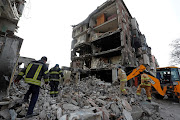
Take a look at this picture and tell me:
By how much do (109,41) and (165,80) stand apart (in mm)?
9666

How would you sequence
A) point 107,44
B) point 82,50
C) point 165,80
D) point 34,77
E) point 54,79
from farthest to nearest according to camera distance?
point 82,50 → point 107,44 → point 165,80 → point 54,79 → point 34,77

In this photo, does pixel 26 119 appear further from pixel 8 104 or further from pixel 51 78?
pixel 51 78

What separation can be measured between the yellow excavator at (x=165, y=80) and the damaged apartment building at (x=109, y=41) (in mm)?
4076

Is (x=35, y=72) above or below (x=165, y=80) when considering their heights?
above

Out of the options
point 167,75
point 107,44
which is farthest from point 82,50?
point 167,75

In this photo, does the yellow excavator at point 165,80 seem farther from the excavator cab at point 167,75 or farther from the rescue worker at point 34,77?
the rescue worker at point 34,77

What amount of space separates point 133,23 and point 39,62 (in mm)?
18400

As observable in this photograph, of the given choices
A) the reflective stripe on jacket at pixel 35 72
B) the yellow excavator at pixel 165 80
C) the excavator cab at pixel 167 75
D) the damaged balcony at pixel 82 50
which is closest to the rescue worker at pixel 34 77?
the reflective stripe on jacket at pixel 35 72

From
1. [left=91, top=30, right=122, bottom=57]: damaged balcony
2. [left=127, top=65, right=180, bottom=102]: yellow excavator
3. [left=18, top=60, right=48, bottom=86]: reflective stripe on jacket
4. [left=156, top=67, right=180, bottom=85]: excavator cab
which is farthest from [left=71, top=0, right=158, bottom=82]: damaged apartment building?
[left=18, top=60, right=48, bottom=86]: reflective stripe on jacket

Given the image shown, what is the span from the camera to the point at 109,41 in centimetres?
1527

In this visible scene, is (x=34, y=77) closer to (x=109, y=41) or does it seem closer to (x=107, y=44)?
(x=109, y=41)

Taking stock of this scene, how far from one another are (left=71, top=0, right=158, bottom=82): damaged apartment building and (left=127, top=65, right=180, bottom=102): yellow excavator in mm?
4076

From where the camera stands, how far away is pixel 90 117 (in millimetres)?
2262

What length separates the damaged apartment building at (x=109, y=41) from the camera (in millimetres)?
13117
